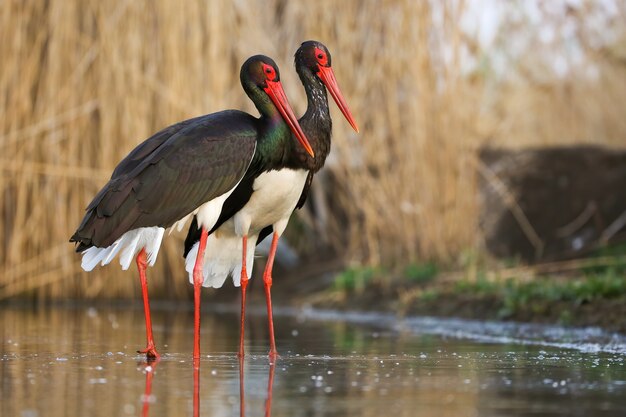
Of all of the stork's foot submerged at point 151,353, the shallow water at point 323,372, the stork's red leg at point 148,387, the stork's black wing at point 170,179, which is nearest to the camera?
the stork's red leg at point 148,387

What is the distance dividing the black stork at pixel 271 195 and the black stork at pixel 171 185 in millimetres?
145

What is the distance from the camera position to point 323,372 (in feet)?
19.1

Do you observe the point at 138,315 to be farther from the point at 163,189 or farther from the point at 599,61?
the point at 599,61

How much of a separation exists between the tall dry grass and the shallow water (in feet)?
6.78

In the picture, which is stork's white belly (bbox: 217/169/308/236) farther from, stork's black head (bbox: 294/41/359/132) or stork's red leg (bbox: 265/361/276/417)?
stork's red leg (bbox: 265/361/276/417)

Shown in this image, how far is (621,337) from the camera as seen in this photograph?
7781 millimetres

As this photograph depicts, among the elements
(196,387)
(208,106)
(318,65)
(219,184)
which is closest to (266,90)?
(318,65)

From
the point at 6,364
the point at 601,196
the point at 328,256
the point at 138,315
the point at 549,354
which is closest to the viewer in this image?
the point at 6,364

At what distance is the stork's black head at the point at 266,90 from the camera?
7.41 m

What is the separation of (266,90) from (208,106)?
499 cm

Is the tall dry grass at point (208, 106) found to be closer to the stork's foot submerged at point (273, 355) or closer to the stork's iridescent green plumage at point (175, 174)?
the stork's iridescent green plumage at point (175, 174)

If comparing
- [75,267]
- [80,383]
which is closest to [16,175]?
[75,267]

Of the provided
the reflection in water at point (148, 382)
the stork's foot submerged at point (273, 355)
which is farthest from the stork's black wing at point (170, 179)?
the stork's foot submerged at point (273, 355)

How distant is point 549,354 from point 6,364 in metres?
2.59
